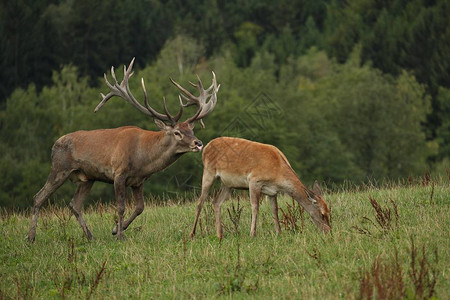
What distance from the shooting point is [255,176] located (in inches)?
376

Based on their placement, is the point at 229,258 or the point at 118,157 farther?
the point at 118,157

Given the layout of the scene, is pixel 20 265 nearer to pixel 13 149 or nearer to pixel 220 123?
pixel 220 123

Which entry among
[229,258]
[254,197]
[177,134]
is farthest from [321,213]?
[177,134]

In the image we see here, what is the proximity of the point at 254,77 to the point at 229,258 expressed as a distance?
46.5 metres

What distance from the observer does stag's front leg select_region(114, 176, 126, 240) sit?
10109 mm

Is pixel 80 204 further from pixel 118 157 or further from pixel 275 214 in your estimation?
pixel 275 214

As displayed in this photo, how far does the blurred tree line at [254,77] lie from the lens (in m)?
39.6

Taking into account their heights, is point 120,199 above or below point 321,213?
below

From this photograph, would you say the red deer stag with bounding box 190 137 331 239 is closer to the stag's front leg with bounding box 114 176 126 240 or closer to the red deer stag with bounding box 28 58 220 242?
the red deer stag with bounding box 28 58 220 242

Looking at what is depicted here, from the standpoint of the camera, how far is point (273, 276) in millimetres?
7352

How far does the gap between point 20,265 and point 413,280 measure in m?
4.92

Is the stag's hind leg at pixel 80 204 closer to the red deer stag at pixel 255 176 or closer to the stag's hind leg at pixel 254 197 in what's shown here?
the red deer stag at pixel 255 176

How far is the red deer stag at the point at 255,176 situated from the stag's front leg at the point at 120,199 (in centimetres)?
122

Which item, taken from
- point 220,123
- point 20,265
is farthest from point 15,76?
point 20,265
